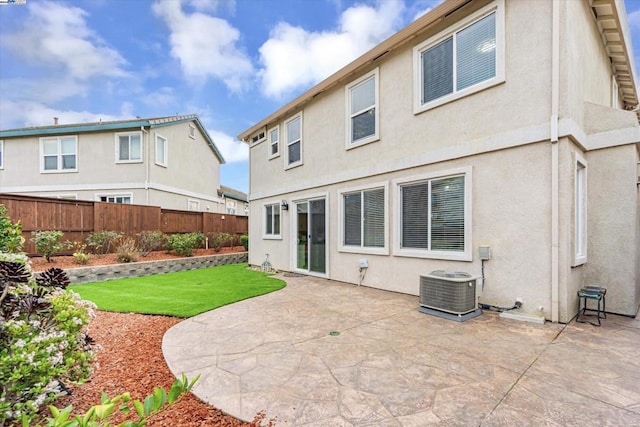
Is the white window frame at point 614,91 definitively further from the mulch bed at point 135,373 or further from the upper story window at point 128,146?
the upper story window at point 128,146

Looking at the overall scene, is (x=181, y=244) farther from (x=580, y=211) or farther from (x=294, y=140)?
(x=580, y=211)

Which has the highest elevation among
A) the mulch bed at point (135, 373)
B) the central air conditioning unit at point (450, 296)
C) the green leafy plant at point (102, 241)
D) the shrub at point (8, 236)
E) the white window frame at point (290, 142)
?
the white window frame at point (290, 142)

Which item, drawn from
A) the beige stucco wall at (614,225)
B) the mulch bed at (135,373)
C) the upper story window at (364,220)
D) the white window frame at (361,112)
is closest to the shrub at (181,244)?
the mulch bed at (135,373)

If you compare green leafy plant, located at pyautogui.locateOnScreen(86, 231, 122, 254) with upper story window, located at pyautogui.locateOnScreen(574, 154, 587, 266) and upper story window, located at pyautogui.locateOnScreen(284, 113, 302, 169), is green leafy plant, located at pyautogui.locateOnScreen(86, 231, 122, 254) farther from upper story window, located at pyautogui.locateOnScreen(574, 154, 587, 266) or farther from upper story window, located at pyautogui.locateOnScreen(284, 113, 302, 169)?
upper story window, located at pyautogui.locateOnScreen(574, 154, 587, 266)

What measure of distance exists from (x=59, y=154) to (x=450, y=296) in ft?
68.2

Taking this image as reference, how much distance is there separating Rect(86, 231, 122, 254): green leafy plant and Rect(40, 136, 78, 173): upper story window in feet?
26.5

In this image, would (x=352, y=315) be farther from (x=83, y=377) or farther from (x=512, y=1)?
(x=512, y=1)

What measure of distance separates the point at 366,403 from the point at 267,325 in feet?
8.70

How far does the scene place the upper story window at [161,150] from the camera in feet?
54.2

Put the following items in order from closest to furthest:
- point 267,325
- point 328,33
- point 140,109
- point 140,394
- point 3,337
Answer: point 3,337
point 140,394
point 267,325
point 328,33
point 140,109

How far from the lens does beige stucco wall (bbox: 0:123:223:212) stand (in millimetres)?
15883

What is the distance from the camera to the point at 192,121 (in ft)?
65.1

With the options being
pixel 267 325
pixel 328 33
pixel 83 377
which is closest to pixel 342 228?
pixel 267 325

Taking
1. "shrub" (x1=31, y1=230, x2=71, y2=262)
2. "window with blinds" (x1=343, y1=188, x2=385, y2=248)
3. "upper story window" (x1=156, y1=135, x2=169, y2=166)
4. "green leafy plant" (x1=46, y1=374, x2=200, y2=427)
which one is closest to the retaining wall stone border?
"shrub" (x1=31, y1=230, x2=71, y2=262)
